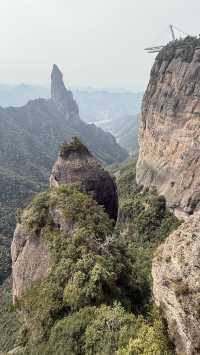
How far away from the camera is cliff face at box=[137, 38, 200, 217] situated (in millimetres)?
64000

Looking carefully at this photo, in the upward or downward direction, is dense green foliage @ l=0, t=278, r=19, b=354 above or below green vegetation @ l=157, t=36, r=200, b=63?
below

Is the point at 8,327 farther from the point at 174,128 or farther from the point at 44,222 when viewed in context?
the point at 174,128

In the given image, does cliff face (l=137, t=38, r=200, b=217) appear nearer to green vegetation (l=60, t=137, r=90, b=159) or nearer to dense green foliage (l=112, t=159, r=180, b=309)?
dense green foliage (l=112, t=159, r=180, b=309)

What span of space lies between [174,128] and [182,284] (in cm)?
6130

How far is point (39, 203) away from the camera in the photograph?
29.5 metres

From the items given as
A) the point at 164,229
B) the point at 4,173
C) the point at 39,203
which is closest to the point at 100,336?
the point at 39,203

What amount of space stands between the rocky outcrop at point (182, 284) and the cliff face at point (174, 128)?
46.9 metres

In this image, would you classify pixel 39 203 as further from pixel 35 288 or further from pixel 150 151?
pixel 150 151

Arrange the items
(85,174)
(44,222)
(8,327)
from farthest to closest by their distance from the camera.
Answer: (8,327), (85,174), (44,222)

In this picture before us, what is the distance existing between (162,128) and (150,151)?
602 centimetres

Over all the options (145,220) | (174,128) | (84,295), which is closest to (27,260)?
(84,295)

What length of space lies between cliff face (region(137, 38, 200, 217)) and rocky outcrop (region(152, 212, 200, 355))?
46904mm

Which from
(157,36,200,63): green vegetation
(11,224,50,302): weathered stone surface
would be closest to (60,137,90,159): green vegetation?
(11,224,50,302): weathered stone surface

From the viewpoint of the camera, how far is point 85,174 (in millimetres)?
36031
